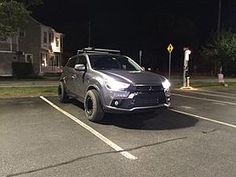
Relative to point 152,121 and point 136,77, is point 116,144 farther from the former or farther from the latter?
point 152,121

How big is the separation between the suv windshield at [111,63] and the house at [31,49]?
30193mm

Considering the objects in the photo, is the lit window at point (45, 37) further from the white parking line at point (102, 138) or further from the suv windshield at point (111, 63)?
the suv windshield at point (111, 63)

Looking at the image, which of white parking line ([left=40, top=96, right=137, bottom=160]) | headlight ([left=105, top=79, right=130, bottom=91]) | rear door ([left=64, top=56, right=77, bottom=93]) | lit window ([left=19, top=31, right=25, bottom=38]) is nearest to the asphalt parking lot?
white parking line ([left=40, top=96, right=137, bottom=160])

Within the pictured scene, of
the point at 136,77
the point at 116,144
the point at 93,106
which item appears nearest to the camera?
the point at 116,144

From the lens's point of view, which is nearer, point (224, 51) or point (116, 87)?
point (116, 87)

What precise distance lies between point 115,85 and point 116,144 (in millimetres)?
1919

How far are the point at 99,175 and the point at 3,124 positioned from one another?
434cm

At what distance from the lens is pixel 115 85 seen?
344 inches

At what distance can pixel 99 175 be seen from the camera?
541 cm

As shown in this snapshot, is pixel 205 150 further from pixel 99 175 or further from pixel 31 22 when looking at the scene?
pixel 31 22

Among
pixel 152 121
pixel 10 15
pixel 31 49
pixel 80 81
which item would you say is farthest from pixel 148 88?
pixel 31 49

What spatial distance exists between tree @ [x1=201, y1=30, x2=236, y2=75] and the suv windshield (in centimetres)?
3481

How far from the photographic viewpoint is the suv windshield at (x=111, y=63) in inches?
402

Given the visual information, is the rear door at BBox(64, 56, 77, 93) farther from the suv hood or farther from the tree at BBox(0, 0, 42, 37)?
the tree at BBox(0, 0, 42, 37)
